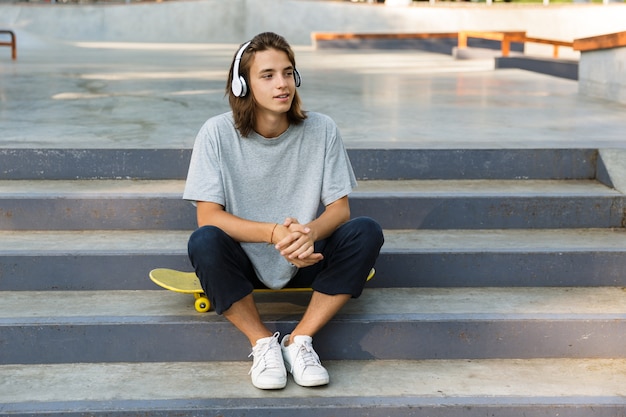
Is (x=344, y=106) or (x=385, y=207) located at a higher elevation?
(x=344, y=106)

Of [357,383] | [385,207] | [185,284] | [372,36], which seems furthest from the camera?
[372,36]

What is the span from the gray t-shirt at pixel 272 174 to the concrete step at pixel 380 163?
112 centimetres

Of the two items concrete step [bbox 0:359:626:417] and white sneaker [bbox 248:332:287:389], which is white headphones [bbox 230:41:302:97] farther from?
concrete step [bbox 0:359:626:417]

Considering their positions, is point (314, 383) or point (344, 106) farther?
point (344, 106)

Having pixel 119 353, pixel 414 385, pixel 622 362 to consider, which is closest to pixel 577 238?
pixel 622 362

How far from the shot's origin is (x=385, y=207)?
13.4 ft

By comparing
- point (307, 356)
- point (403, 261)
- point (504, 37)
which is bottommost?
point (307, 356)

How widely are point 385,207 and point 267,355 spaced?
1.23 m

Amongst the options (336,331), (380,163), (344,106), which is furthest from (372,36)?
(336,331)

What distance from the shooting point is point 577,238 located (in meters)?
3.98

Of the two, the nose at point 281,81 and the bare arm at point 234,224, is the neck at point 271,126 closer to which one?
the nose at point 281,81

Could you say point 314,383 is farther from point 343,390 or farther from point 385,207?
point 385,207

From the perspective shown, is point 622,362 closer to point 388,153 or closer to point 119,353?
point 388,153

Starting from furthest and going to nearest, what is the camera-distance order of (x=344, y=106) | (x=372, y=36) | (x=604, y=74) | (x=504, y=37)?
(x=372, y=36) → (x=504, y=37) → (x=604, y=74) → (x=344, y=106)
